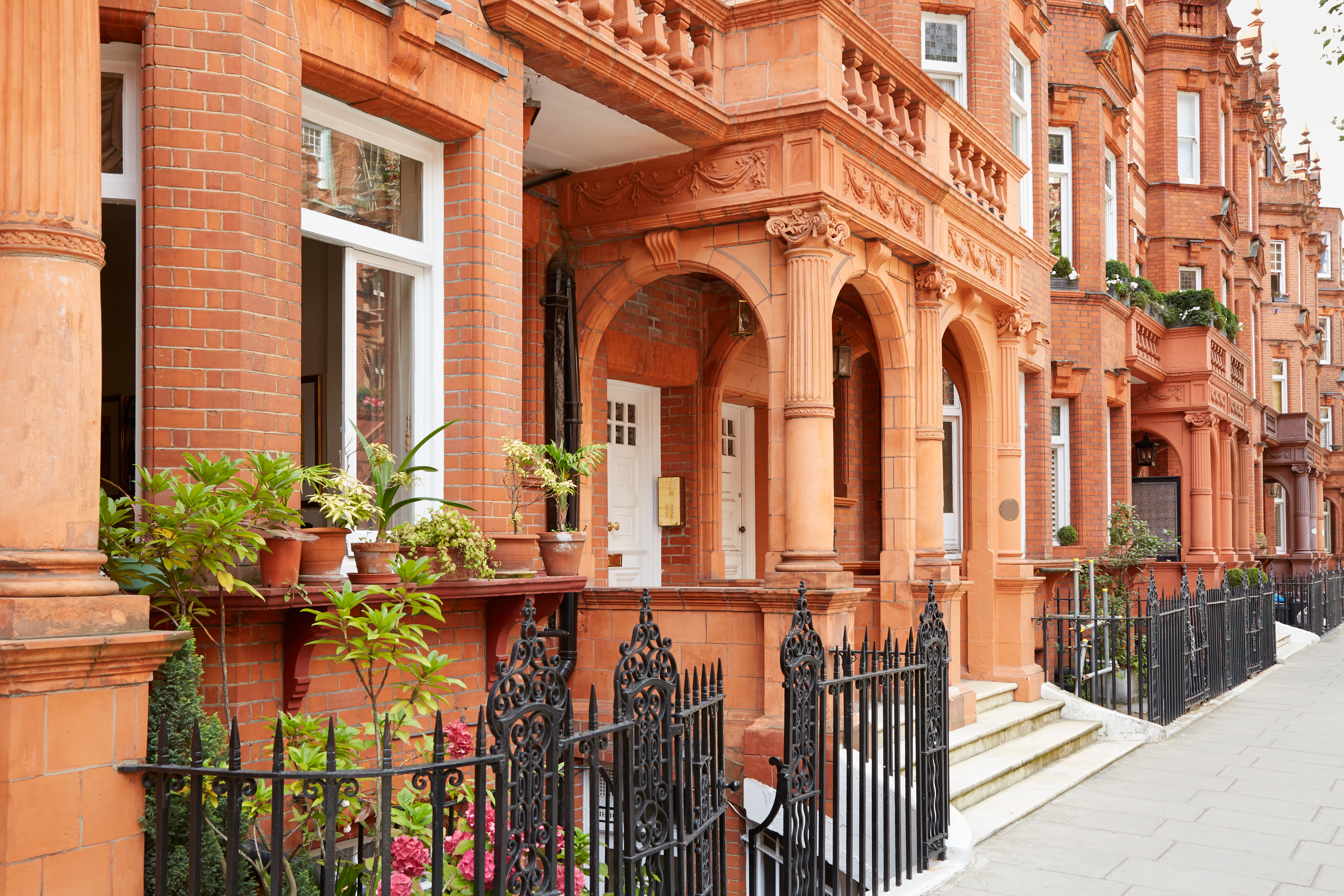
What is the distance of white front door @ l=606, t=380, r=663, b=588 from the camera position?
1128 cm

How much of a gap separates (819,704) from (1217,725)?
8.40 m

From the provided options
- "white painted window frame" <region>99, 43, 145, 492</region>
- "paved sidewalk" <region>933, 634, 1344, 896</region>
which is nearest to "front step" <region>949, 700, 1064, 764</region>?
"paved sidewalk" <region>933, 634, 1344, 896</region>

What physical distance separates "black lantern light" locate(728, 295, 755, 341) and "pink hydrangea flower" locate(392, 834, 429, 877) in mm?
7568

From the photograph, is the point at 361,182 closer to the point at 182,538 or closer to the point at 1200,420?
the point at 182,538

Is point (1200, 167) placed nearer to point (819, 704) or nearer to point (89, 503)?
point (819, 704)

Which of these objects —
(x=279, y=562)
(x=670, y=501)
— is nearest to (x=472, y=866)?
(x=279, y=562)

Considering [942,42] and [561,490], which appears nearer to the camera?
[561,490]

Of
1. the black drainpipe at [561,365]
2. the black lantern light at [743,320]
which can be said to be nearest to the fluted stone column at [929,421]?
the black lantern light at [743,320]

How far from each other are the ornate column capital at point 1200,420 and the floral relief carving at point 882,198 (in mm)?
13904

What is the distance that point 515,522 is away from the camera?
6.65 meters

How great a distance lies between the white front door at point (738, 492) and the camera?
13.1 m

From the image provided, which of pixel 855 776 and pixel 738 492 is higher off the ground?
pixel 738 492

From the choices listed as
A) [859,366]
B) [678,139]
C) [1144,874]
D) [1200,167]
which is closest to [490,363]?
[678,139]

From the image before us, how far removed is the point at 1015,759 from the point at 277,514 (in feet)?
22.9
